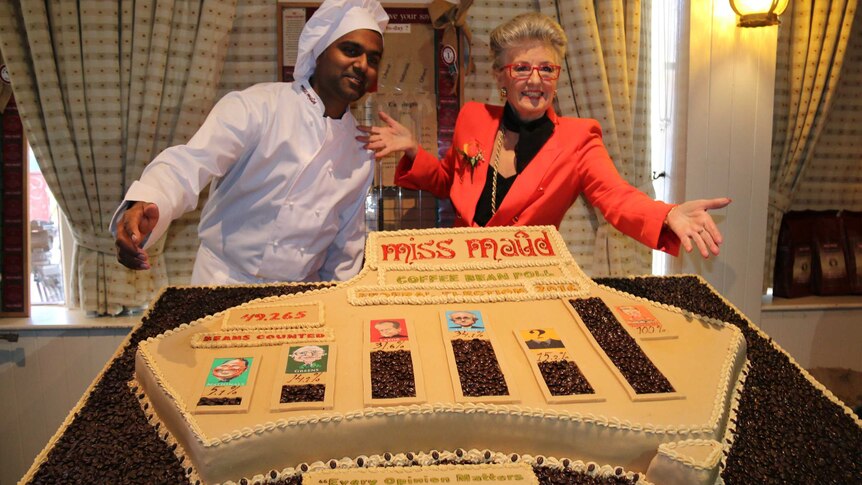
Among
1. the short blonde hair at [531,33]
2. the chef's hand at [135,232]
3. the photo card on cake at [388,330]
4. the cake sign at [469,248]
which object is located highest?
the short blonde hair at [531,33]

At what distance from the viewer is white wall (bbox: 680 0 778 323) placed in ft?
9.10

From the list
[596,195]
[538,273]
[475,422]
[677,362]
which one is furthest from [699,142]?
[475,422]

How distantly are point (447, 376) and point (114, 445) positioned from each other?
587 mm

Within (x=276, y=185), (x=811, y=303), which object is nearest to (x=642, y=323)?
(x=276, y=185)

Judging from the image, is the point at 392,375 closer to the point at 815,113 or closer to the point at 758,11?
the point at 758,11

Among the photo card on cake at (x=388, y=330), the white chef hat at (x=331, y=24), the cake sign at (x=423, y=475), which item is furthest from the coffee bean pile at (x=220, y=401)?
the white chef hat at (x=331, y=24)

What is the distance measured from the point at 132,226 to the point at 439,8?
65.1 inches

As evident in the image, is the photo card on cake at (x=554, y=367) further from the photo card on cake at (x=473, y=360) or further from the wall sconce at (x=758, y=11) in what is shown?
the wall sconce at (x=758, y=11)

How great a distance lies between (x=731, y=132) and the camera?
2.83 meters

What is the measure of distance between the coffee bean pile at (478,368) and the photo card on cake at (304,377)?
0.24m

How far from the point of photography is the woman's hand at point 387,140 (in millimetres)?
2021

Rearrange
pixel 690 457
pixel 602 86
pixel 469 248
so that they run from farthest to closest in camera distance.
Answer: pixel 602 86
pixel 469 248
pixel 690 457

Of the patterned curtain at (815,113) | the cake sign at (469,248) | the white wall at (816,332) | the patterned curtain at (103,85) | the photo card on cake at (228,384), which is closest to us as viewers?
the photo card on cake at (228,384)

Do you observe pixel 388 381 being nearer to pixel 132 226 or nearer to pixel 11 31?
pixel 132 226
